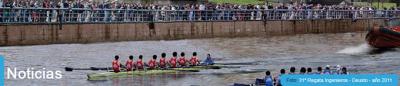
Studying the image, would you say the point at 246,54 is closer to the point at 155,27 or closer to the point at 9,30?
the point at 155,27

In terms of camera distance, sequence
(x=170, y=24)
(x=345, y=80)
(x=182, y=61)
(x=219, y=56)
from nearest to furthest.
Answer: (x=345, y=80) → (x=182, y=61) → (x=219, y=56) → (x=170, y=24)

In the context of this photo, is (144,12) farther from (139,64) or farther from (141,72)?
(141,72)

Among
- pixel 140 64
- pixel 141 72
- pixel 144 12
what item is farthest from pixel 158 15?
pixel 141 72

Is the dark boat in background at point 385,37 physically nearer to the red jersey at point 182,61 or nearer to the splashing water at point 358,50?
the splashing water at point 358,50

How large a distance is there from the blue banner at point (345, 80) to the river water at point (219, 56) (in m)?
16.6

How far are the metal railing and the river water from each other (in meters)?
1.45

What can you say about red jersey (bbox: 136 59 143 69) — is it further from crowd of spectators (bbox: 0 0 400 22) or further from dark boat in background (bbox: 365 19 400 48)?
dark boat in background (bbox: 365 19 400 48)

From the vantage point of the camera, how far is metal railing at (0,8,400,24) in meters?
44.8

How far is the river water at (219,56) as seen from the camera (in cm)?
3569

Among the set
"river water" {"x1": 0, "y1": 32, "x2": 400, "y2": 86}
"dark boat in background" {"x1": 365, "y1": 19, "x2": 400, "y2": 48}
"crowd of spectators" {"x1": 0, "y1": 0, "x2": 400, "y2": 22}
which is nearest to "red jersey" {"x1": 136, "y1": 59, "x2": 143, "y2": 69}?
"river water" {"x1": 0, "y1": 32, "x2": 400, "y2": 86}

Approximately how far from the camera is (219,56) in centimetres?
5028

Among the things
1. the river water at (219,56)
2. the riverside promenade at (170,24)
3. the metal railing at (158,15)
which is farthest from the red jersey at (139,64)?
the riverside promenade at (170,24)

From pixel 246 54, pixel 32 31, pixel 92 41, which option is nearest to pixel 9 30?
pixel 32 31

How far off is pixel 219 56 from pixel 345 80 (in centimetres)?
3300
